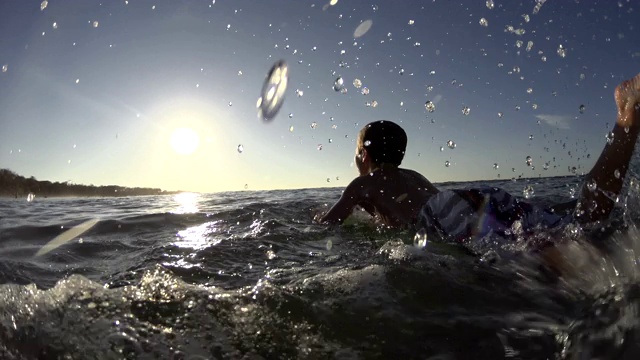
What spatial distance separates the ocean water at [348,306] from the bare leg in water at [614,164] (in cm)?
14

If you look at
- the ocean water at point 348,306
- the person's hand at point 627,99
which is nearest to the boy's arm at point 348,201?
the ocean water at point 348,306

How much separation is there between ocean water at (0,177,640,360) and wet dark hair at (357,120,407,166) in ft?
4.83

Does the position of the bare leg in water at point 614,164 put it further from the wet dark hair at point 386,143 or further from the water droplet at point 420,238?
the wet dark hair at point 386,143

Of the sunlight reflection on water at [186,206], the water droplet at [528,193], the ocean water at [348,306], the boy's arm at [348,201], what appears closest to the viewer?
the ocean water at [348,306]

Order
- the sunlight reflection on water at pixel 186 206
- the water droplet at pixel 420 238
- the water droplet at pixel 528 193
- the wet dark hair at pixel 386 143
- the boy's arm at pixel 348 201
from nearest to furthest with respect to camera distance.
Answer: the water droplet at pixel 420 238 < the boy's arm at pixel 348 201 < the wet dark hair at pixel 386 143 < the sunlight reflection on water at pixel 186 206 < the water droplet at pixel 528 193

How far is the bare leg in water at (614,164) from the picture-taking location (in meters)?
3.17

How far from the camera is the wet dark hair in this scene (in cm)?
445

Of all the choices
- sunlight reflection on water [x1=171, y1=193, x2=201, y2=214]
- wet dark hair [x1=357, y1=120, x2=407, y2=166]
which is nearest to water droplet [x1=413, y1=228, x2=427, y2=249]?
wet dark hair [x1=357, y1=120, x2=407, y2=166]

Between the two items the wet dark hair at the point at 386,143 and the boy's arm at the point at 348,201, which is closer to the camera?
the boy's arm at the point at 348,201

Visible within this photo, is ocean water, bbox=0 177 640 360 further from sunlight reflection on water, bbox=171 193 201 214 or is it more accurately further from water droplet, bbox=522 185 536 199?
water droplet, bbox=522 185 536 199

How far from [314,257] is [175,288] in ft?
4.15

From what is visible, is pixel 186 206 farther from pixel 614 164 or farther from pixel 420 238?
pixel 614 164

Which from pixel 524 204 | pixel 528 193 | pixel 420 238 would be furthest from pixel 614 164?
pixel 528 193

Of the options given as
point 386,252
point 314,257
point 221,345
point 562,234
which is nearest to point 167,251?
point 314,257
